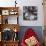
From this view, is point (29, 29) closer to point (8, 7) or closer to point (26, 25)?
point (26, 25)

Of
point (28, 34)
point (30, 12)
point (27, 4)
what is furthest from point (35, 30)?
point (27, 4)

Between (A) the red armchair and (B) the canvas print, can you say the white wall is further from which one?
(A) the red armchair

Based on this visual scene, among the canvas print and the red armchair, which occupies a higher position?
the canvas print

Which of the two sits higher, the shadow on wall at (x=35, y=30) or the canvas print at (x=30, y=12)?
the canvas print at (x=30, y=12)

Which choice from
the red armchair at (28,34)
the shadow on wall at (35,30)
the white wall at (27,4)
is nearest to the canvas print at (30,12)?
the white wall at (27,4)

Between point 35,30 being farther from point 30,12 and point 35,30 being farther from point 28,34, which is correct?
point 30,12

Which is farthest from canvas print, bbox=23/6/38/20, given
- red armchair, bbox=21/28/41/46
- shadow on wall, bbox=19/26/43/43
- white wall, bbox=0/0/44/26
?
red armchair, bbox=21/28/41/46

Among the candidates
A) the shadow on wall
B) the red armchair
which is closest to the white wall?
the shadow on wall

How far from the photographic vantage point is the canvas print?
5.23 m

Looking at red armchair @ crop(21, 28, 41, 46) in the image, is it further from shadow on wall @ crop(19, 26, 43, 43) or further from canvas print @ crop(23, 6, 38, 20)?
canvas print @ crop(23, 6, 38, 20)

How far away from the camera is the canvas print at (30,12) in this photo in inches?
206

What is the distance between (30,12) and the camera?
525 cm

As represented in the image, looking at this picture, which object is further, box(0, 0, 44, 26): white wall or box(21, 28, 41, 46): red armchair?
box(0, 0, 44, 26): white wall

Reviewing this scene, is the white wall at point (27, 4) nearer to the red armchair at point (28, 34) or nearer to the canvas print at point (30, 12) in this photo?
the canvas print at point (30, 12)
